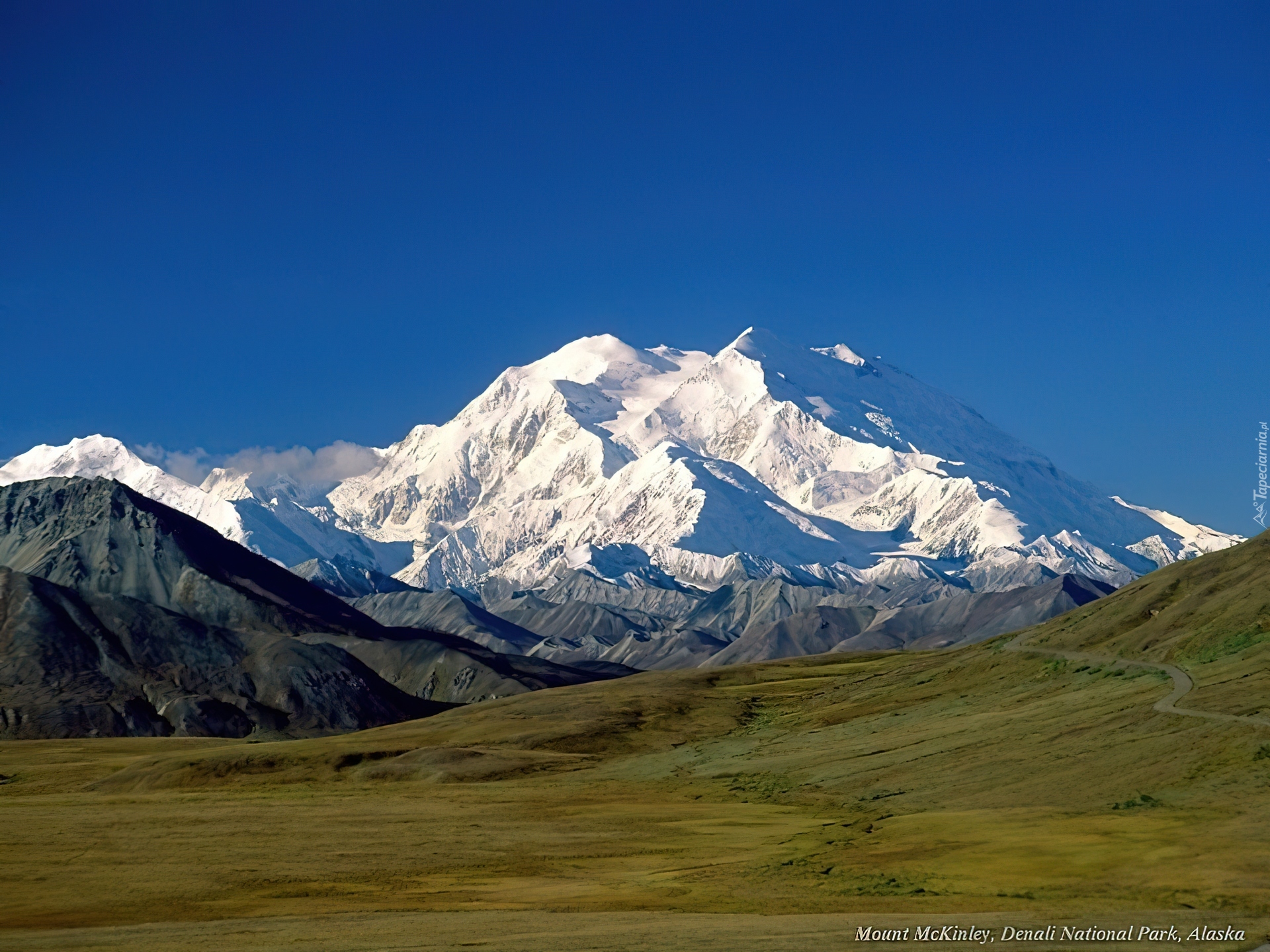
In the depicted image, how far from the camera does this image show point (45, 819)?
99938mm

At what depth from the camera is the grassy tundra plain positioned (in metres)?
58.9

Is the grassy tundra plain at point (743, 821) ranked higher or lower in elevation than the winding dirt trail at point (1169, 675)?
lower

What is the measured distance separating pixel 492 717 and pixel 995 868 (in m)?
133

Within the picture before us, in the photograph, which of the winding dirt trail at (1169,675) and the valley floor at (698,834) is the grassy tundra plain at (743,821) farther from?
the winding dirt trail at (1169,675)

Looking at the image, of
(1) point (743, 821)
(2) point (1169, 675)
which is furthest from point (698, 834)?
(2) point (1169, 675)

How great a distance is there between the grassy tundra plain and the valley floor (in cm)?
32

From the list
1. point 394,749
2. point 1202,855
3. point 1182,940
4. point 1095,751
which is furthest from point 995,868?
point 394,749

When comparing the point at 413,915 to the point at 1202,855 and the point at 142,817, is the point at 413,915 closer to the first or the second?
the point at 1202,855

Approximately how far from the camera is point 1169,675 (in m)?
117

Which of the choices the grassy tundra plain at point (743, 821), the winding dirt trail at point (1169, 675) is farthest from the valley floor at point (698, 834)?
the winding dirt trail at point (1169, 675)

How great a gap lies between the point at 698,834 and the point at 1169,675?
47884 millimetres

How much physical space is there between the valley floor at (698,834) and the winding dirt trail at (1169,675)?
1.19m

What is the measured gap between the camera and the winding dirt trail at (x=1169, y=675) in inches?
3666

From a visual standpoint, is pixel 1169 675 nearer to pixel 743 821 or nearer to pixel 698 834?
pixel 743 821
